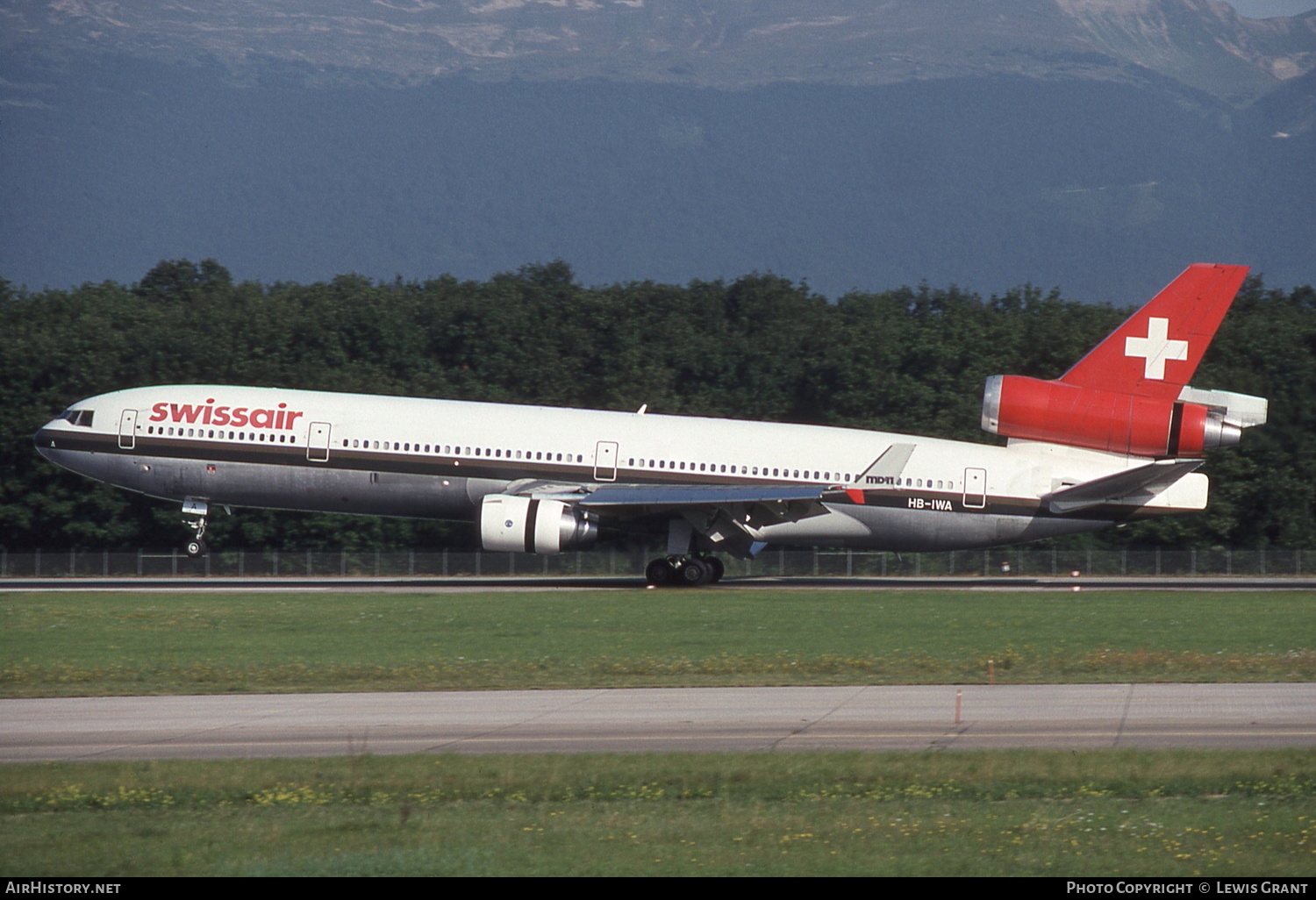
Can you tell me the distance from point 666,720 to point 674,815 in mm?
5330

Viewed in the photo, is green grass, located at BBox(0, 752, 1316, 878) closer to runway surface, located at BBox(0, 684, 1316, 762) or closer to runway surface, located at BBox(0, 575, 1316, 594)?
runway surface, located at BBox(0, 684, 1316, 762)

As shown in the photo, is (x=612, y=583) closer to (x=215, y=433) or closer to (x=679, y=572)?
(x=679, y=572)

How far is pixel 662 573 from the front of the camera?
40.8m

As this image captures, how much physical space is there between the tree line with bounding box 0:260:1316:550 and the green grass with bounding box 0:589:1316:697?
53.8ft

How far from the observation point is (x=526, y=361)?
63.9 m

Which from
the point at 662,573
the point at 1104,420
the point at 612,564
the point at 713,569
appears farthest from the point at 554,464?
the point at 1104,420

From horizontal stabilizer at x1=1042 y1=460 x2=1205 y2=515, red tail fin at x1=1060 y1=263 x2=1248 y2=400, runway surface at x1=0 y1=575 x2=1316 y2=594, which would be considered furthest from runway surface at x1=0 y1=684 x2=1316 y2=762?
red tail fin at x1=1060 y1=263 x2=1248 y2=400

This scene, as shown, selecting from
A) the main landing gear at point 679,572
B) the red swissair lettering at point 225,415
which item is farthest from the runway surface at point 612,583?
the red swissair lettering at point 225,415

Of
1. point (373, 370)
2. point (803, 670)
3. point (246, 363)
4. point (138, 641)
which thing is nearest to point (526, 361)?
point (373, 370)

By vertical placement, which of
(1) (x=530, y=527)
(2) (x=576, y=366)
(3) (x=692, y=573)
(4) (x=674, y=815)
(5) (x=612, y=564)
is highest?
(2) (x=576, y=366)

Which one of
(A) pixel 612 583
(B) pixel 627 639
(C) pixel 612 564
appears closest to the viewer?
(B) pixel 627 639

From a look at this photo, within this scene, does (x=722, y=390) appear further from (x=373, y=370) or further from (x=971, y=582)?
(x=971, y=582)

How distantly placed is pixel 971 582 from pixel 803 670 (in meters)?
21.9

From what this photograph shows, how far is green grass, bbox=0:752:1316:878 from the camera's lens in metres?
11.4
